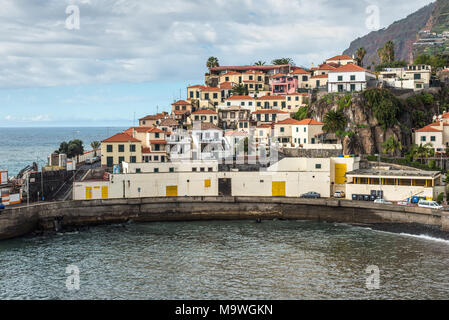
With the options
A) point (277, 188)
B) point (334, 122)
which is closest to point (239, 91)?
point (334, 122)

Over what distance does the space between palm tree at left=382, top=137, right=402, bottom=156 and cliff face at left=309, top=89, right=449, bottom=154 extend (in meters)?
1.92

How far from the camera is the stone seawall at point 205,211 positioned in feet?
180

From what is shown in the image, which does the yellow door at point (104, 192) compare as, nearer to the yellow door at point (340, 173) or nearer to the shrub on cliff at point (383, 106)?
the yellow door at point (340, 173)

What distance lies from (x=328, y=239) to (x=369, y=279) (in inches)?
515

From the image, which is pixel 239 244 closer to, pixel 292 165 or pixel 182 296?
pixel 182 296

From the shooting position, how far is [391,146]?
72375 millimetres

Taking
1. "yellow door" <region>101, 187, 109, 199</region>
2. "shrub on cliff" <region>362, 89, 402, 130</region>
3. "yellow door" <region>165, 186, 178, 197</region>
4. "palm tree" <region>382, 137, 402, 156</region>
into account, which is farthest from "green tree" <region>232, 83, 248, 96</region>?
"yellow door" <region>101, 187, 109, 199</region>

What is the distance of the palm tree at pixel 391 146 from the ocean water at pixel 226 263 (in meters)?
21.9

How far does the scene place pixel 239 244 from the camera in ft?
158

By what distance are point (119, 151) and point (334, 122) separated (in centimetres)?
3474

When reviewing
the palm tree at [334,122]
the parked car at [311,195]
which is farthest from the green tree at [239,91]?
the parked car at [311,195]

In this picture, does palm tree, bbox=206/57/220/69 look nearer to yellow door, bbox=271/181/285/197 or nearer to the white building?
the white building

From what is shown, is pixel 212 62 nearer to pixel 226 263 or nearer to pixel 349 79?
pixel 349 79

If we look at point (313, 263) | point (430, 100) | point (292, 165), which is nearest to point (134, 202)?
point (292, 165)
